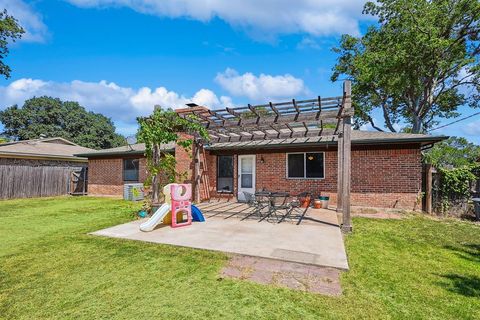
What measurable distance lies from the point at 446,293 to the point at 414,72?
1693cm

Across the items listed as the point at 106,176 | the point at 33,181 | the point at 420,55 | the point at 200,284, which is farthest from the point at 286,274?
the point at 420,55

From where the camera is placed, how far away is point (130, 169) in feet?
47.7

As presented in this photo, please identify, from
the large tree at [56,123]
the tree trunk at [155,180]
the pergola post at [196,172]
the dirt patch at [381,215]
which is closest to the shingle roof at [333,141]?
the pergola post at [196,172]

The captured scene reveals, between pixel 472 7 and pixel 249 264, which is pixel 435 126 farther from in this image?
pixel 249 264

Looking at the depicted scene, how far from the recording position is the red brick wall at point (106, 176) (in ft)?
48.3

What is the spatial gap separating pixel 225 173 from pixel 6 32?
16652 mm

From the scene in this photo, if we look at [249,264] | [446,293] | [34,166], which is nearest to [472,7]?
[446,293]

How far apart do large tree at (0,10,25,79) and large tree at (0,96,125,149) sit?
2214cm

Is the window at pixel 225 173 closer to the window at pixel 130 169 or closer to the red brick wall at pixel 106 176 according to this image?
the red brick wall at pixel 106 176

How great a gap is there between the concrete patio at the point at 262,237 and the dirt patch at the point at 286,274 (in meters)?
0.18

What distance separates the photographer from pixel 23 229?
6.62m

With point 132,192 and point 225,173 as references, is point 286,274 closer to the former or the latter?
point 225,173

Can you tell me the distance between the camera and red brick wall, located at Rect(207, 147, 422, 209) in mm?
9164

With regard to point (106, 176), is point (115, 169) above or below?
above
